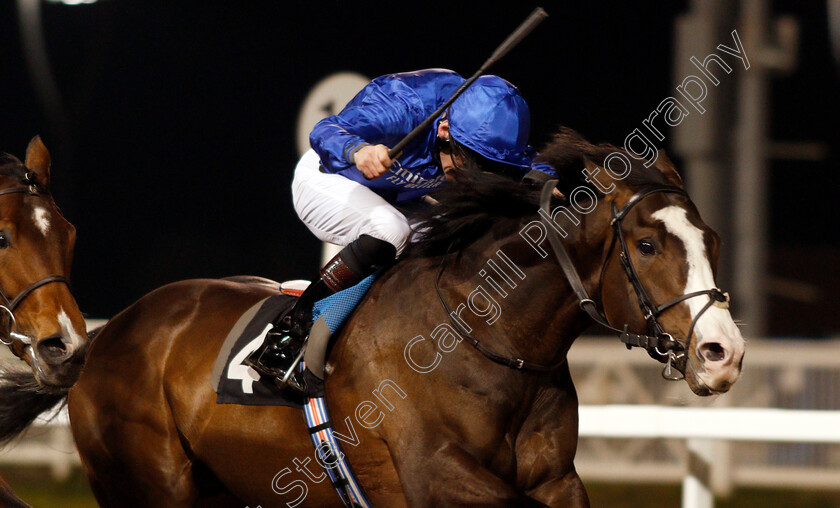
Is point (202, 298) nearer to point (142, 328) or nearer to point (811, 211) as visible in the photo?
point (142, 328)

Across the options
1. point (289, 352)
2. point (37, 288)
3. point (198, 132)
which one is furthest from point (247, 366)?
point (198, 132)

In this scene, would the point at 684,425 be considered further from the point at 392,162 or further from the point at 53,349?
the point at 53,349

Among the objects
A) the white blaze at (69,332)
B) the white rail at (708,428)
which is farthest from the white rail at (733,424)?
the white blaze at (69,332)

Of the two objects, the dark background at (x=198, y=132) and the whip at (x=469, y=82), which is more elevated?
the whip at (x=469, y=82)

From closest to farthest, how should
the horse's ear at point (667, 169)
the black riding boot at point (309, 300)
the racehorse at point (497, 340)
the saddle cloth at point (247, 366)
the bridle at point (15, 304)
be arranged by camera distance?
the racehorse at point (497, 340), the horse's ear at point (667, 169), the bridle at point (15, 304), the black riding boot at point (309, 300), the saddle cloth at point (247, 366)

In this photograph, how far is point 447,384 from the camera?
253 centimetres

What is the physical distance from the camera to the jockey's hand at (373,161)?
254 centimetres

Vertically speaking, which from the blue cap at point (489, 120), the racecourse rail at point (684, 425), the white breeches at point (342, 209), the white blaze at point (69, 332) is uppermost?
the blue cap at point (489, 120)

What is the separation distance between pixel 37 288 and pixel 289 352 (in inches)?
27.7

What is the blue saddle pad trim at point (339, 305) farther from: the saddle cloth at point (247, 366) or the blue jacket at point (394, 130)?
the blue jacket at point (394, 130)

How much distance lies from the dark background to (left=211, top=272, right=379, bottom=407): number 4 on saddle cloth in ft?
13.6

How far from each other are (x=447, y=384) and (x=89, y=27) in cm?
576

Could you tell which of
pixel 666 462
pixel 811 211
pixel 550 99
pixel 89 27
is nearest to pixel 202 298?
pixel 666 462

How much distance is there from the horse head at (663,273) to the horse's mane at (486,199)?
4.0 inches
